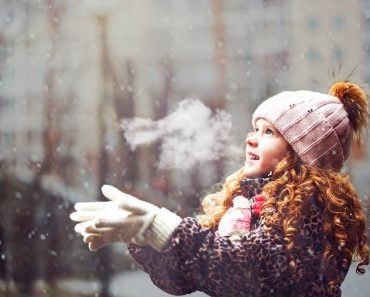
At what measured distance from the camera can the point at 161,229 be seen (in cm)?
146

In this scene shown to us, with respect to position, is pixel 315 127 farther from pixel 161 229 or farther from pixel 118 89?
pixel 118 89

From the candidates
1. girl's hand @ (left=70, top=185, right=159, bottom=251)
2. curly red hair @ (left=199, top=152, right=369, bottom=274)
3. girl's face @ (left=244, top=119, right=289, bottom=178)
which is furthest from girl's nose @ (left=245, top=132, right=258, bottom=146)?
girl's hand @ (left=70, top=185, right=159, bottom=251)

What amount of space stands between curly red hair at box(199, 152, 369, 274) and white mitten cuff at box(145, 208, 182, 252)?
0.78ft

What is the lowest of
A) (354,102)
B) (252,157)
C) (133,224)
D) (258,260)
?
(258,260)

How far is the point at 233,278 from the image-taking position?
1.45 m

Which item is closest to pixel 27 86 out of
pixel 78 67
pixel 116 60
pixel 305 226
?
pixel 78 67

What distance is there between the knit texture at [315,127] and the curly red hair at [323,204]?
3cm

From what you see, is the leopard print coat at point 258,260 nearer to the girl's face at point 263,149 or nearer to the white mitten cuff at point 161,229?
the white mitten cuff at point 161,229

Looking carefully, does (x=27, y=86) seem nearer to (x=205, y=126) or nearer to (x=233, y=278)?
(x=205, y=126)

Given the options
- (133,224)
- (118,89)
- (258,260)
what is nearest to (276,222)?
(258,260)

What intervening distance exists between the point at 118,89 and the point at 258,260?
0.73 meters

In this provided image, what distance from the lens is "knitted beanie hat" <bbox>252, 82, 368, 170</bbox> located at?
58.4 inches

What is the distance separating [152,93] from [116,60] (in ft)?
0.55

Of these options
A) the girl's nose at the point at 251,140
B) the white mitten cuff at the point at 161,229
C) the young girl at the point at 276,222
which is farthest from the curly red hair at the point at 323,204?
the white mitten cuff at the point at 161,229
